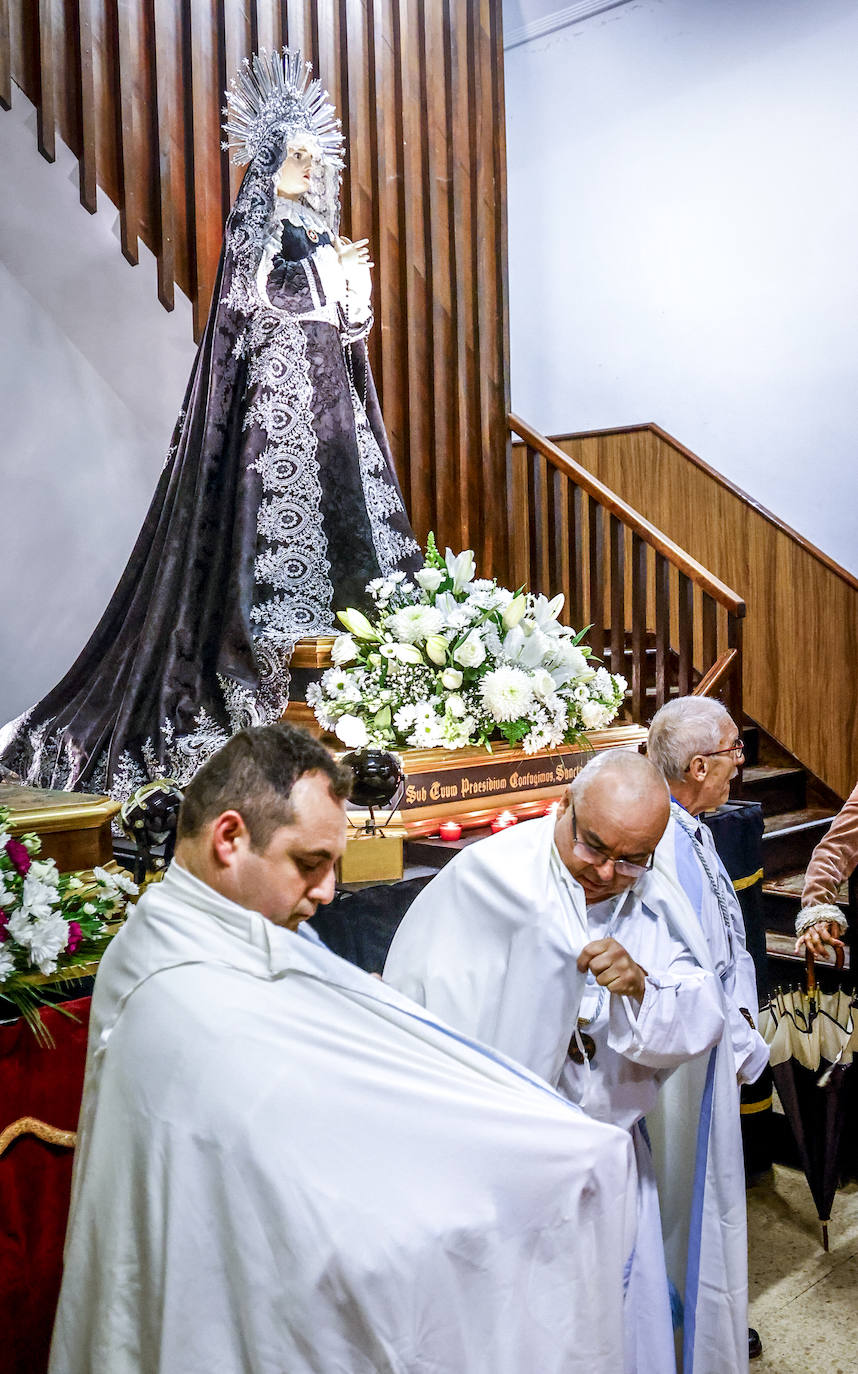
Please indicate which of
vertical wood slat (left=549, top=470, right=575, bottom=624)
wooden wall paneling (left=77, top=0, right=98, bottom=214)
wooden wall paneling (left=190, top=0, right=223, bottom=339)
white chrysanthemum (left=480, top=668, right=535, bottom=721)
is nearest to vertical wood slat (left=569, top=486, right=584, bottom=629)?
vertical wood slat (left=549, top=470, right=575, bottom=624)

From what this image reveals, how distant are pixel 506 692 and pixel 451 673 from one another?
182 mm

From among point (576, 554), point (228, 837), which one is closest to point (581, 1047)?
point (228, 837)

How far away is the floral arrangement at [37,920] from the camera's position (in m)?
2.29

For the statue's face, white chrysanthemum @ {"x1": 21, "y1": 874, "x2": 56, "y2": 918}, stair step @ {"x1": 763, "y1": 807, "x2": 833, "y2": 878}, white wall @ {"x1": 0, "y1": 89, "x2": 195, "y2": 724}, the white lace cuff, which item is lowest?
stair step @ {"x1": 763, "y1": 807, "x2": 833, "y2": 878}

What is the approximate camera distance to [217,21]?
219 inches

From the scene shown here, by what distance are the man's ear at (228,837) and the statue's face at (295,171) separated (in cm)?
337

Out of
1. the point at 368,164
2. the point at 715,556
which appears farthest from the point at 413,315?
the point at 715,556

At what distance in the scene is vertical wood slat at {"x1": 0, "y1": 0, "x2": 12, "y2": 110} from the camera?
4684 millimetres

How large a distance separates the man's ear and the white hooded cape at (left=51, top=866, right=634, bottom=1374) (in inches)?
2.0

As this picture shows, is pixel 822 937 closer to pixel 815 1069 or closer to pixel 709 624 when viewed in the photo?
pixel 815 1069

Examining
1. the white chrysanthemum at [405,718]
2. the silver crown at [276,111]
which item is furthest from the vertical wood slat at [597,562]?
the white chrysanthemum at [405,718]

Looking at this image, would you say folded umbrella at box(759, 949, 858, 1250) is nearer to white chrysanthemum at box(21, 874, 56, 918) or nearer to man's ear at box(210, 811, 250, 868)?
white chrysanthemum at box(21, 874, 56, 918)

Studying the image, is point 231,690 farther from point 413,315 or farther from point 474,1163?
point 413,315

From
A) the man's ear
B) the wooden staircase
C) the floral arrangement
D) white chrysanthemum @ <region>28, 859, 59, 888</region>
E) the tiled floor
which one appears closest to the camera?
the man's ear
